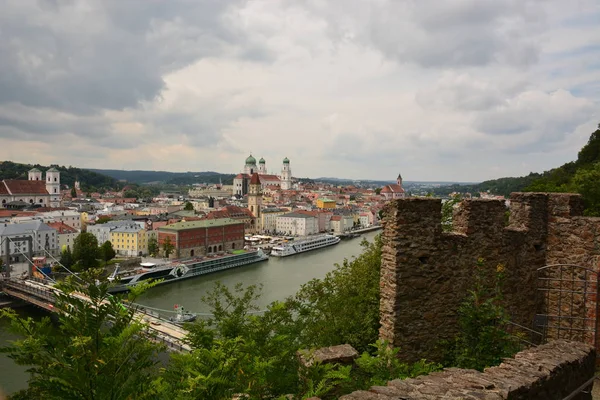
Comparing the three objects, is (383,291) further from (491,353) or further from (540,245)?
(540,245)

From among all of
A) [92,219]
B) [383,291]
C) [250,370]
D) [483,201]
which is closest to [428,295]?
[383,291]

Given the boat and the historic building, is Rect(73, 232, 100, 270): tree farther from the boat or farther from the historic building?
the historic building

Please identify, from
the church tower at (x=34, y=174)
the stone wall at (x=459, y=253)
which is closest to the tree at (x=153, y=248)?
the stone wall at (x=459, y=253)

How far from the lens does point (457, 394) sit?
3.25 metres

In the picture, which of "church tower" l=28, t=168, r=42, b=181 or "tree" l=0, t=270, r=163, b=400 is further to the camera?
"church tower" l=28, t=168, r=42, b=181

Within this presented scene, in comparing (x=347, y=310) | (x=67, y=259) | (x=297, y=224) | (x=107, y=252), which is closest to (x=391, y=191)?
(x=297, y=224)

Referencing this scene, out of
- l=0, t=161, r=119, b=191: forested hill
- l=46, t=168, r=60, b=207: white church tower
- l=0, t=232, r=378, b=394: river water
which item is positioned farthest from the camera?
l=0, t=161, r=119, b=191: forested hill

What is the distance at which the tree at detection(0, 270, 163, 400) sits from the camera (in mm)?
2771

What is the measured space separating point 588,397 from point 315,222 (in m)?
75.9

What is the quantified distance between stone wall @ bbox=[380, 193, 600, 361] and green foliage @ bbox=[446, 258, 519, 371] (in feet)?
0.91

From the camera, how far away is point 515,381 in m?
3.56

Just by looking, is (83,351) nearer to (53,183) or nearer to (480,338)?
(480,338)

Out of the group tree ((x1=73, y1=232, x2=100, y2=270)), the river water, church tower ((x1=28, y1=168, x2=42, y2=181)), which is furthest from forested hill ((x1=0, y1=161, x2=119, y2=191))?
the river water

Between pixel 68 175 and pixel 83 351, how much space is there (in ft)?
567
